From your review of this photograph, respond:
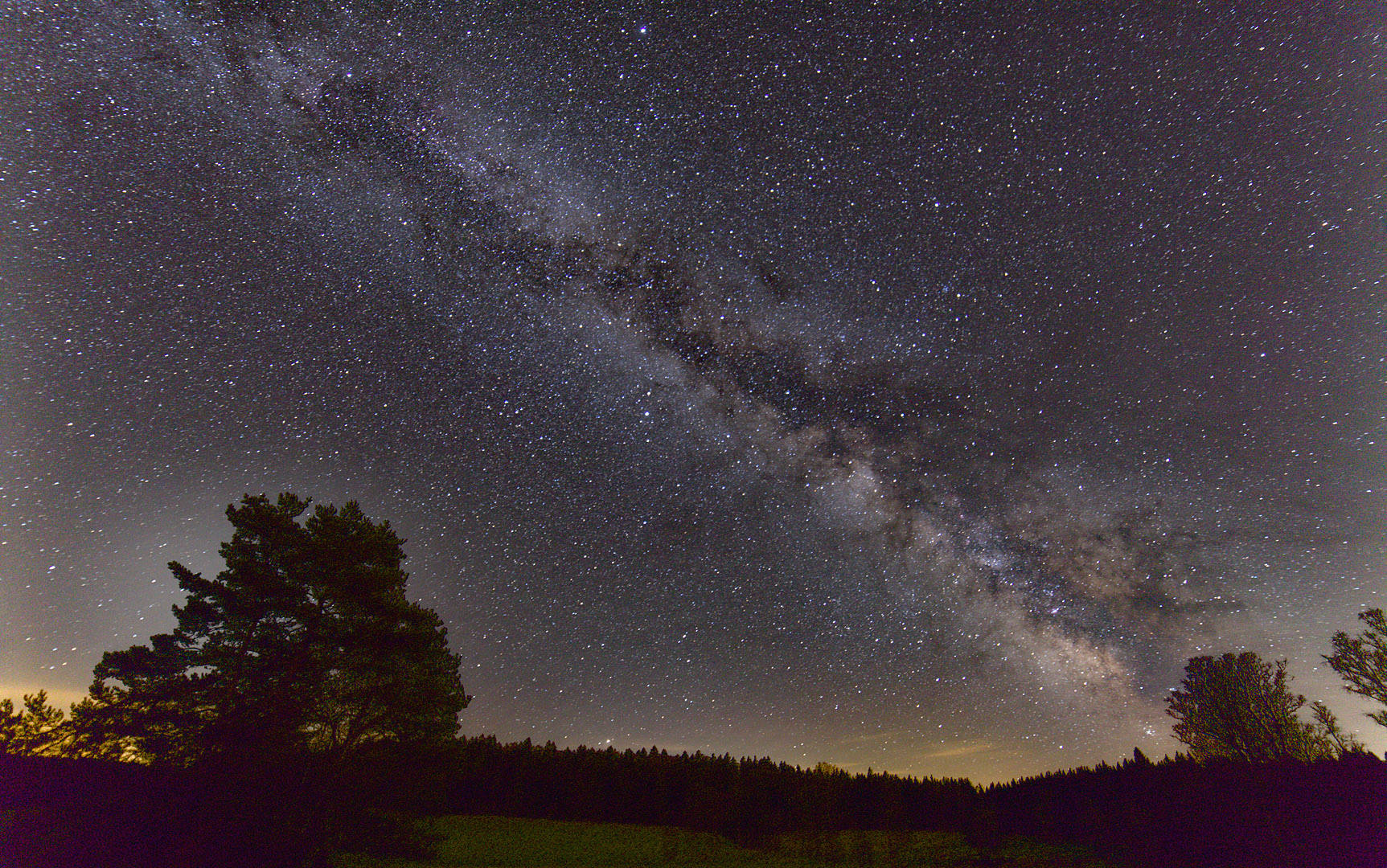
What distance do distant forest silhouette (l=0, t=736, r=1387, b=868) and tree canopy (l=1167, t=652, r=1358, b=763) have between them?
1126 centimetres

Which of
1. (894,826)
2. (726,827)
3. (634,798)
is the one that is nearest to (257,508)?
(634,798)

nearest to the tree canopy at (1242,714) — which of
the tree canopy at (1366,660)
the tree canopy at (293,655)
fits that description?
the tree canopy at (1366,660)

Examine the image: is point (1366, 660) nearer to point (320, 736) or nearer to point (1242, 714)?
point (1242, 714)

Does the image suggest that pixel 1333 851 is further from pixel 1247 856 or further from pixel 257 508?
pixel 257 508

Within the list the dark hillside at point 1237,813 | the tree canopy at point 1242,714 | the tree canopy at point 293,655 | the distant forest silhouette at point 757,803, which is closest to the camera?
the distant forest silhouette at point 757,803

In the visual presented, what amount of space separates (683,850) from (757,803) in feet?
27.8

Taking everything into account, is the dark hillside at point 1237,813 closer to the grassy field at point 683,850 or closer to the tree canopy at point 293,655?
the grassy field at point 683,850

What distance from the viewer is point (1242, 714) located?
4097cm

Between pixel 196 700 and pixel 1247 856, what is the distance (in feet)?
117

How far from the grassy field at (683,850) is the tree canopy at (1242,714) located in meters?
15.9

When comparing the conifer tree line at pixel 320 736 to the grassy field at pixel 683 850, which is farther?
the grassy field at pixel 683 850

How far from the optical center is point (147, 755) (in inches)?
773

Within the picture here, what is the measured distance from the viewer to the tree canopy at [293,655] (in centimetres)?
2005

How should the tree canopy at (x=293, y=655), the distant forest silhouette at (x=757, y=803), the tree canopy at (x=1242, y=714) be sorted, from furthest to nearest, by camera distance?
the tree canopy at (x=1242, y=714), the tree canopy at (x=293, y=655), the distant forest silhouette at (x=757, y=803)
